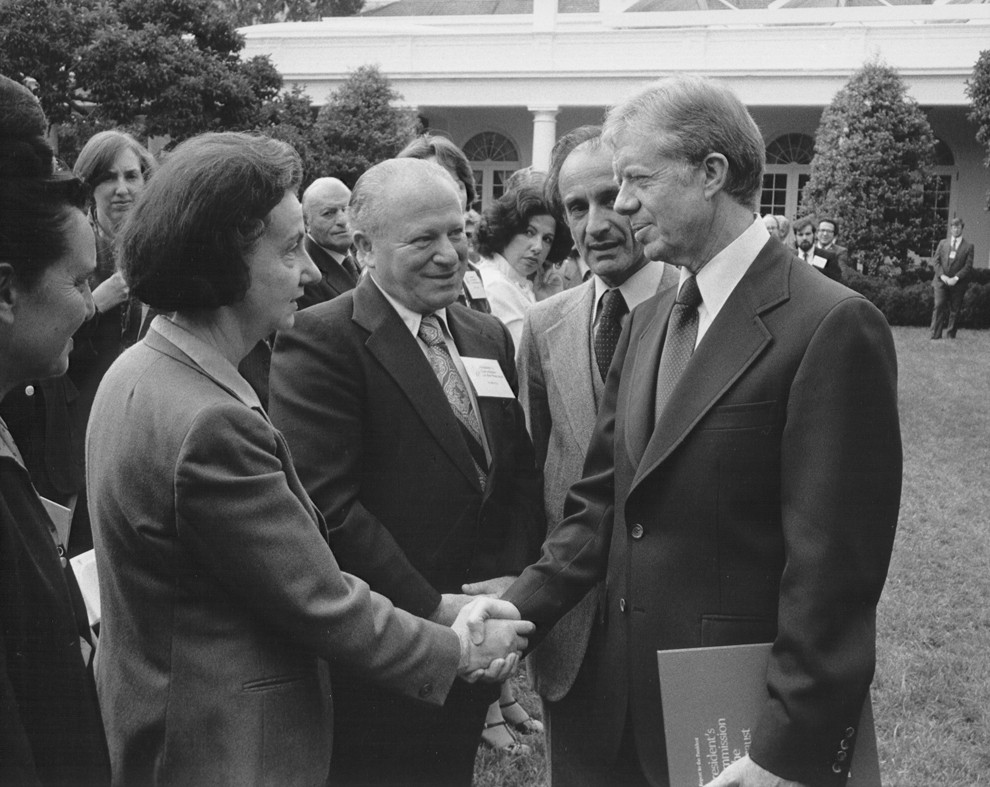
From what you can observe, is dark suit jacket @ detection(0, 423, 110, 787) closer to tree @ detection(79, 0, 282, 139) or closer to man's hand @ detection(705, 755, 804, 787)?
man's hand @ detection(705, 755, 804, 787)

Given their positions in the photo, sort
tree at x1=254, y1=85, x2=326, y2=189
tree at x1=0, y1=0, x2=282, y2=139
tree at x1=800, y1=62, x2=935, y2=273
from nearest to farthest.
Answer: tree at x1=0, y1=0, x2=282, y2=139 < tree at x1=254, y1=85, x2=326, y2=189 < tree at x1=800, y1=62, x2=935, y2=273

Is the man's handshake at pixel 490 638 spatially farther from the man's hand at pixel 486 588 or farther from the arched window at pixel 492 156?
the arched window at pixel 492 156

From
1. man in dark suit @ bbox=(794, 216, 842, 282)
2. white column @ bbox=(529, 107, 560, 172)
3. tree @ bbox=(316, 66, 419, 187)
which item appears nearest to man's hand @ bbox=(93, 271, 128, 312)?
man in dark suit @ bbox=(794, 216, 842, 282)

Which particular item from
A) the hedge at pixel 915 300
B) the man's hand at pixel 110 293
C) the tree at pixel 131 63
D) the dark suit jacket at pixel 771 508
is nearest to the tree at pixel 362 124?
the tree at pixel 131 63

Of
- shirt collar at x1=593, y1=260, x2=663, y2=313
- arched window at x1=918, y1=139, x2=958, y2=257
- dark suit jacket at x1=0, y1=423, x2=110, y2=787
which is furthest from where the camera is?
arched window at x1=918, y1=139, x2=958, y2=257

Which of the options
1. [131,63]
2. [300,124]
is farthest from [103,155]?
[300,124]

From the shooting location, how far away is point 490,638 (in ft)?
8.89

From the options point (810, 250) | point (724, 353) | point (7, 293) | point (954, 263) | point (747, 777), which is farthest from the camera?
point (954, 263)

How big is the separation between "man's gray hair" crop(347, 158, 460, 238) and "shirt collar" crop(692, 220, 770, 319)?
104 cm

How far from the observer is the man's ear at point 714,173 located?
237cm

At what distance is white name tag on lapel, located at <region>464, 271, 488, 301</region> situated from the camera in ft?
17.1

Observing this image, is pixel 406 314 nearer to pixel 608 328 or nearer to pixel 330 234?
pixel 608 328

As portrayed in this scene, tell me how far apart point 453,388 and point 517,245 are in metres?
2.51

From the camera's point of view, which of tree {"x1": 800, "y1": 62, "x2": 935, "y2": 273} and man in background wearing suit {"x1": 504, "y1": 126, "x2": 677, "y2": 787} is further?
tree {"x1": 800, "y1": 62, "x2": 935, "y2": 273}
